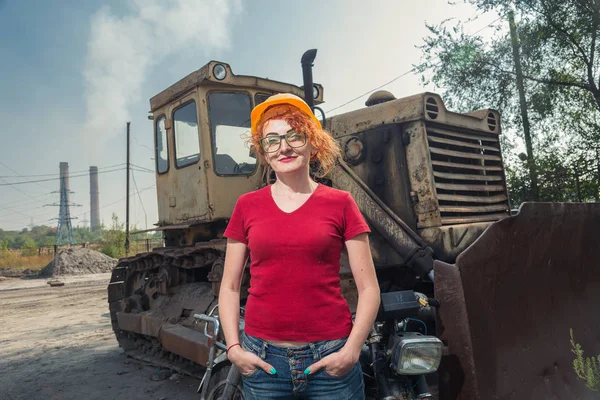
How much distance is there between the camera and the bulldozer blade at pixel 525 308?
2574 mm

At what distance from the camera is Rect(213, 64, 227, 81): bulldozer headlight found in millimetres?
5223

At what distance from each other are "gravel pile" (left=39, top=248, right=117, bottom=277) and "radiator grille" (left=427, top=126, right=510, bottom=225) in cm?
2545

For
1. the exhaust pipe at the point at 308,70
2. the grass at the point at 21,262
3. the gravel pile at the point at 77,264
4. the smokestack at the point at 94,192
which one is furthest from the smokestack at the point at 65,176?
the exhaust pipe at the point at 308,70

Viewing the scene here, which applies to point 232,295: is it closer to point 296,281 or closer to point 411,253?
point 296,281

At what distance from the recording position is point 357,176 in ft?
14.2

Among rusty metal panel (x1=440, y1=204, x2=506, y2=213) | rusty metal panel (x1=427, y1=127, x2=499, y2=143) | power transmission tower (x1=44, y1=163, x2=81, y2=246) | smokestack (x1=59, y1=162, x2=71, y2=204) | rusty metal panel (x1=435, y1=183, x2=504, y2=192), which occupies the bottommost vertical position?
rusty metal panel (x1=440, y1=204, x2=506, y2=213)

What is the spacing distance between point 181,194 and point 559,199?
11065 mm

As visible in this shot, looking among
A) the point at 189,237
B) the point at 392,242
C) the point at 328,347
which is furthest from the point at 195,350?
the point at 328,347

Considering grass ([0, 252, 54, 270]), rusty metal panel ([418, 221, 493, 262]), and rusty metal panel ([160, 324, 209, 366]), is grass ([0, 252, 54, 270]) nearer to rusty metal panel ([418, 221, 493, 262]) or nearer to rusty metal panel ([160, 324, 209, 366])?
rusty metal panel ([160, 324, 209, 366])

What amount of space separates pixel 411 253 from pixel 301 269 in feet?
7.47

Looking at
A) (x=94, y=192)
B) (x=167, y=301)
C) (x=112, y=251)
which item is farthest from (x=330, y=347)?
(x=94, y=192)

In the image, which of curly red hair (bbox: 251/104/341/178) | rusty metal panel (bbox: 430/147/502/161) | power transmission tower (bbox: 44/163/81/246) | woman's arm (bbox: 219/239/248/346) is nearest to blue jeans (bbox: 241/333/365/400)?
woman's arm (bbox: 219/239/248/346)

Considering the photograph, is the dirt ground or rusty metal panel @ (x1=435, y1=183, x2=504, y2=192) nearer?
rusty metal panel @ (x1=435, y1=183, x2=504, y2=192)

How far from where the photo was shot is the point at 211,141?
5328 mm
